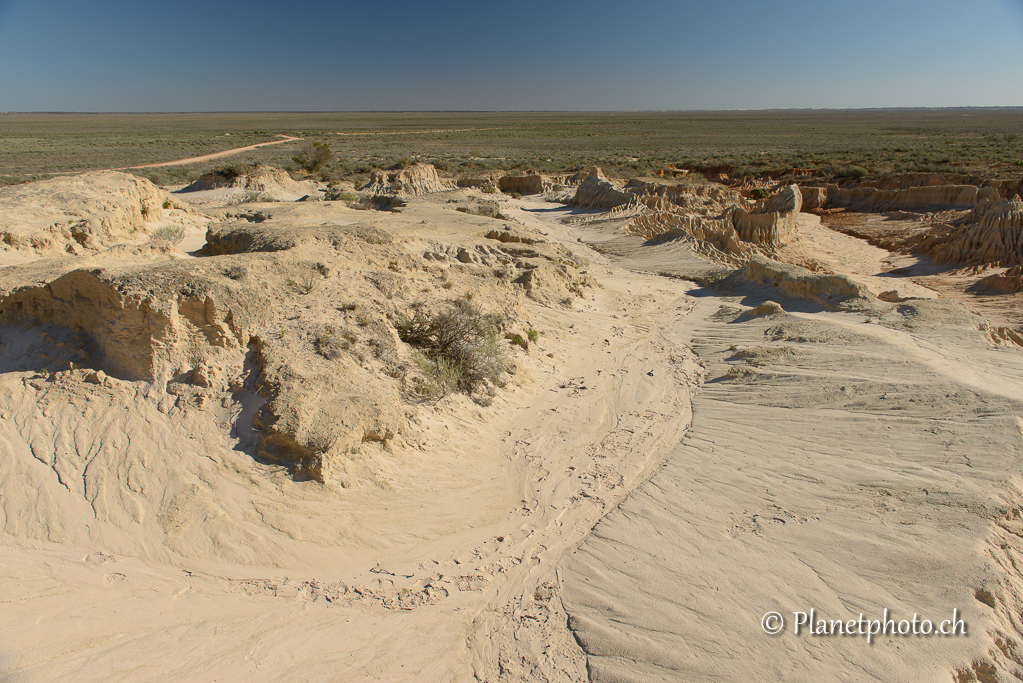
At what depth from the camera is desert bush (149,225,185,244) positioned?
36.6 feet

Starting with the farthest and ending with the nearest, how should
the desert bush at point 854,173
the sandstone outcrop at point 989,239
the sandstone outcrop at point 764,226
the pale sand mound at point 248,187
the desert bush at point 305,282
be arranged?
1. the desert bush at point 854,173
2. the pale sand mound at point 248,187
3. the sandstone outcrop at point 764,226
4. the sandstone outcrop at point 989,239
5. the desert bush at point 305,282

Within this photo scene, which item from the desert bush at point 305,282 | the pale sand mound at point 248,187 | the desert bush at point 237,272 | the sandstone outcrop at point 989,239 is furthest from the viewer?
the pale sand mound at point 248,187

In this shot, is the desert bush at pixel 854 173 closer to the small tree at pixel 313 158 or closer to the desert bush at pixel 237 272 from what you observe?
the small tree at pixel 313 158

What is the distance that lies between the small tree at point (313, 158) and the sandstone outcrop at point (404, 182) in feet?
31.6

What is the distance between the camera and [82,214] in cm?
1073

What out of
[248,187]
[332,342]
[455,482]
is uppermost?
[248,187]

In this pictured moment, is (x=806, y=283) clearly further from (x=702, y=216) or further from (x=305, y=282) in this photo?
(x=305, y=282)

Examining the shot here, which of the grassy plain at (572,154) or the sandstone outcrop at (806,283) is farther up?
the grassy plain at (572,154)

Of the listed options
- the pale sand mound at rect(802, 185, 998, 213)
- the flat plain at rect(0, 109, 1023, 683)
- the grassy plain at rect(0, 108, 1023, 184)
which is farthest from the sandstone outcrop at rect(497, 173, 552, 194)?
the flat plain at rect(0, 109, 1023, 683)

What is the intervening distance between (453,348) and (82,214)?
849cm

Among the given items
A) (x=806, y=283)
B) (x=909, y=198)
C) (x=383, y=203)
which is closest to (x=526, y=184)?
(x=383, y=203)

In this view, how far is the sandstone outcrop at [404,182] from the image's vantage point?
81.5 ft

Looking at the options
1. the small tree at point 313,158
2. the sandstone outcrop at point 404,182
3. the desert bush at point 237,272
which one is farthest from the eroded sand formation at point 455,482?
the small tree at point 313,158

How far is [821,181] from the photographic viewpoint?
1254 inches
